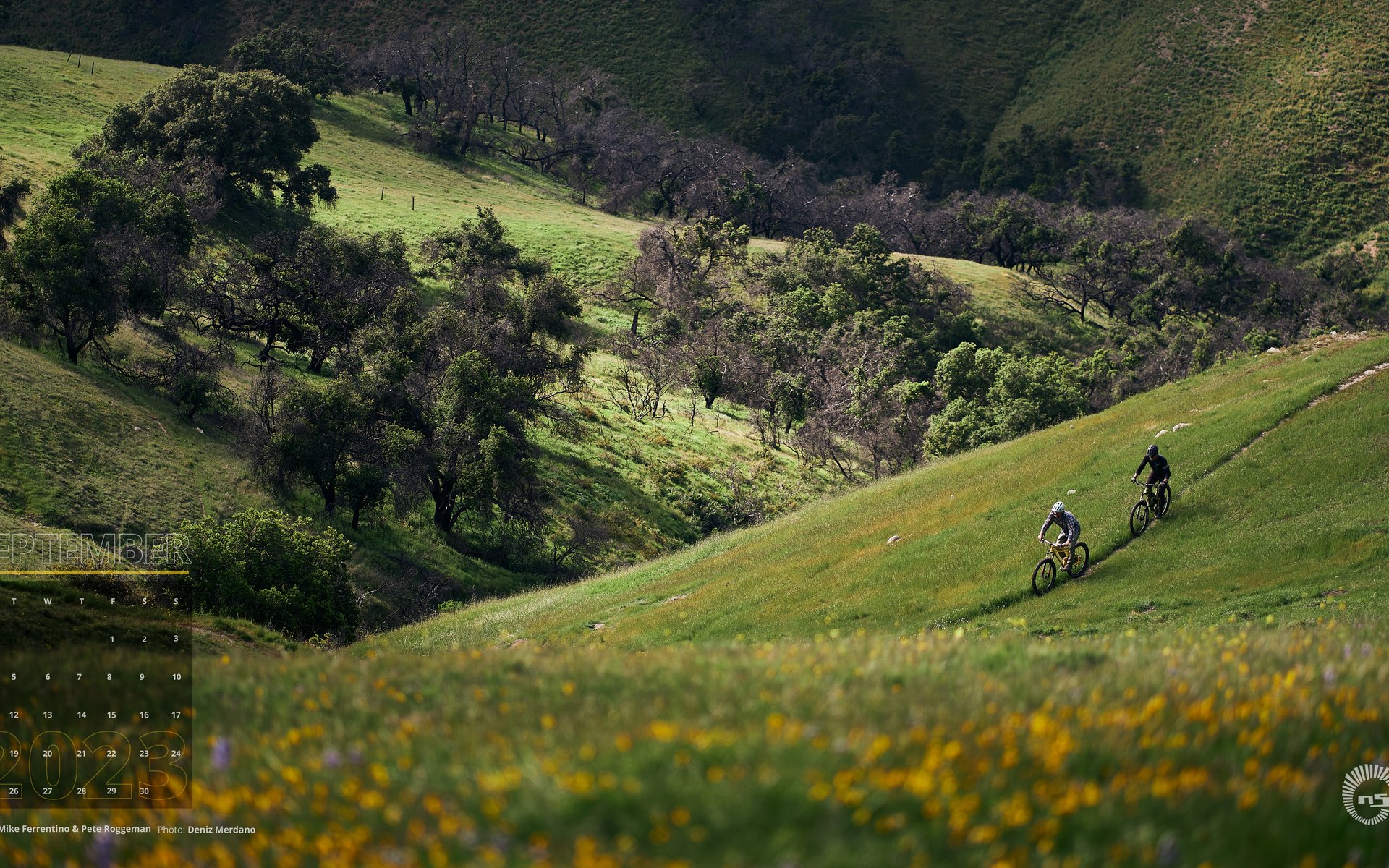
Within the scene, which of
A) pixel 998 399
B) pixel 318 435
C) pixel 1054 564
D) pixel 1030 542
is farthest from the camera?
pixel 998 399

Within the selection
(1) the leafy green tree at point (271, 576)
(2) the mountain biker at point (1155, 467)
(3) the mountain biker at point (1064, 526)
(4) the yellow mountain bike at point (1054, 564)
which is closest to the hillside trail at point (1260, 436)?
(4) the yellow mountain bike at point (1054, 564)

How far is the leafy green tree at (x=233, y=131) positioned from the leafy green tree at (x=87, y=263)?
2442 cm

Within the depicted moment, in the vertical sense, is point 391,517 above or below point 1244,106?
below

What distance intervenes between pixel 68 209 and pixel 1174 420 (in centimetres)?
5037

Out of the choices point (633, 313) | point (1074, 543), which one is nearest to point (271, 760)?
point (1074, 543)

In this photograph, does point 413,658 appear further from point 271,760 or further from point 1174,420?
point 1174,420

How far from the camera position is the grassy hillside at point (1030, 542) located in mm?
20062

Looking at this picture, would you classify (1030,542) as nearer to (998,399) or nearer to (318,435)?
(318,435)

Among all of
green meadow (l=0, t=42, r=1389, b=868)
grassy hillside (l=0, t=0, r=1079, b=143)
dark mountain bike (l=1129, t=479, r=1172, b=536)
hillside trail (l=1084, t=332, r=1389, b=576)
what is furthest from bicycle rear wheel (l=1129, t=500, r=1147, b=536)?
grassy hillside (l=0, t=0, r=1079, b=143)

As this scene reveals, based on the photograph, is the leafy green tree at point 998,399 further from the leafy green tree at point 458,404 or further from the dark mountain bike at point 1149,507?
the dark mountain bike at point 1149,507

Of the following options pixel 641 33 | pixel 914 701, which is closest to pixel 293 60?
pixel 641 33

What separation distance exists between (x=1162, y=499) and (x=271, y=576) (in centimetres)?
2542

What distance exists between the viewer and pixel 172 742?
7.59m

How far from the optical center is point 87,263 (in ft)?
150
